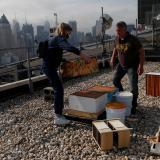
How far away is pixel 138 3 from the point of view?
112 feet

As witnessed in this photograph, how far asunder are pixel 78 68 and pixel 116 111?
686cm

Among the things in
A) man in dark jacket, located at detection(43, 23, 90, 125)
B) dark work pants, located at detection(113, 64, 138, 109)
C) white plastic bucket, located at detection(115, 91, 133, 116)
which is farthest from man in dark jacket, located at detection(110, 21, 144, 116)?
man in dark jacket, located at detection(43, 23, 90, 125)

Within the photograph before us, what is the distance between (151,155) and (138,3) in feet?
98.9

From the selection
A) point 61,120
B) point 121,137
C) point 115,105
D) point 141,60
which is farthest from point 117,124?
point 141,60

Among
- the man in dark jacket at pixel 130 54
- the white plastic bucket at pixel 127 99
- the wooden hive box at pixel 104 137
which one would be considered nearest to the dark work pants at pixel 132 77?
the man in dark jacket at pixel 130 54

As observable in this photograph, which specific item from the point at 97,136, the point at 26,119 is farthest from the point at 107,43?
the point at 97,136

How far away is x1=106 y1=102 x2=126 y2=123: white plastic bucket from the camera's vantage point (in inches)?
263

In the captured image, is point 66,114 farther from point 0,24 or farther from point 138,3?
point 138,3

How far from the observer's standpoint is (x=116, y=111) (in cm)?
666

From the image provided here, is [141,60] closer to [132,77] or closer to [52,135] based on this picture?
[132,77]

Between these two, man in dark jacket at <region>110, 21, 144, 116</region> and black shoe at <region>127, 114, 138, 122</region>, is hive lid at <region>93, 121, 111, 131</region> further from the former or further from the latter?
man in dark jacket at <region>110, 21, 144, 116</region>

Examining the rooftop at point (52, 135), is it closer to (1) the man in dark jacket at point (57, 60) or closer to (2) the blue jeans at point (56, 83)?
(1) the man in dark jacket at point (57, 60)

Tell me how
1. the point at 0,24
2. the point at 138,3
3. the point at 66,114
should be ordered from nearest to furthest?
the point at 66,114, the point at 0,24, the point at 138,3

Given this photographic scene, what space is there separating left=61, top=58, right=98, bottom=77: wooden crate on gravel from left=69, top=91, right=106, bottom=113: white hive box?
5402 mm
